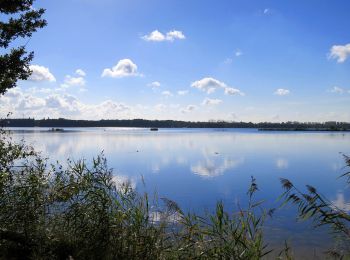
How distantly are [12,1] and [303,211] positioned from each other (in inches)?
357

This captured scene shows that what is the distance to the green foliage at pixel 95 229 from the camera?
7.35m

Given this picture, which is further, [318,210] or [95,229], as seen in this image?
[95,229]

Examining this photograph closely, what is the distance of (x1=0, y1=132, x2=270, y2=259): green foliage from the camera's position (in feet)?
24.1

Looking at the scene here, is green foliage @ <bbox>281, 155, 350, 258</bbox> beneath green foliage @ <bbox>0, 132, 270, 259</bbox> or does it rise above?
above

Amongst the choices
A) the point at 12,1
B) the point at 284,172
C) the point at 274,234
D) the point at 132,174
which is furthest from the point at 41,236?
the point at 284,172

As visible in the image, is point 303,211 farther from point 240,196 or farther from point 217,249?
point 240,196

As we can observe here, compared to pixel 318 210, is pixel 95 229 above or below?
below

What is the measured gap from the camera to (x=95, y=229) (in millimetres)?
8133

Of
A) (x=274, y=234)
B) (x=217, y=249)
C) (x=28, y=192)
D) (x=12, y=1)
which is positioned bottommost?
(x=274, y=234)

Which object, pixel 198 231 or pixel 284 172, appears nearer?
pixel 198 231

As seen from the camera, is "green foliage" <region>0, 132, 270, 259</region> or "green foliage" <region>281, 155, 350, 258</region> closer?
"green foliage" <region>281, 155, 350, 258</region>

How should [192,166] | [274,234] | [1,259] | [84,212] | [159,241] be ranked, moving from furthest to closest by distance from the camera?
1. [192,166]
2. [274,234]
3. [84,212]
4. [159,241]
5. [1,259]

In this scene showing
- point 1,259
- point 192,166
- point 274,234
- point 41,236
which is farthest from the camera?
point 192,166

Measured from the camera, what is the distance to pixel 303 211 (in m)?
6.50
